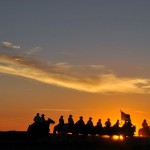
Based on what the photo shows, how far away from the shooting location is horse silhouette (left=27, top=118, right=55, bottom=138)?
55938 mm

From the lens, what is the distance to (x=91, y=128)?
6481 cm

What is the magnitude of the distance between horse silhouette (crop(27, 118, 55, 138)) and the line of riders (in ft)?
15.3

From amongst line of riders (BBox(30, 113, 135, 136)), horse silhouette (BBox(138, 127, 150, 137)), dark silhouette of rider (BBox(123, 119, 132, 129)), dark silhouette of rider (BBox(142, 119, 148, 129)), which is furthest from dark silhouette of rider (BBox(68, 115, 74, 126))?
horse silhouette (BBox(138, 127, 150, 137))

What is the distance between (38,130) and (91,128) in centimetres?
1060

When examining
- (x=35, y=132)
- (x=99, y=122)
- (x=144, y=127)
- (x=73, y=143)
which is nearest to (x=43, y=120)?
(x=35, y=132)

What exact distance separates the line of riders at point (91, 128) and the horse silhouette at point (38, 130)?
15.3 feet

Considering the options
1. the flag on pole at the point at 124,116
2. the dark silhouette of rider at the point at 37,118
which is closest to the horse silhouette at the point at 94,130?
the flag on pole at the point at 124,116

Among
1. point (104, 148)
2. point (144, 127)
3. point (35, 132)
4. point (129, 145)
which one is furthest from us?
point (144, 127)

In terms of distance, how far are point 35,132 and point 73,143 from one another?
533cm

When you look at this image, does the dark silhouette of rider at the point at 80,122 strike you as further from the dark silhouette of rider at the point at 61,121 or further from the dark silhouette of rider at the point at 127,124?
the dark silhouette of rider at the point at 127,124

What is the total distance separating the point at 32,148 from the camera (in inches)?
1807

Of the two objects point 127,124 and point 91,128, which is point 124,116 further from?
point 91,128

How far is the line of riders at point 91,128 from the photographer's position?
205ft

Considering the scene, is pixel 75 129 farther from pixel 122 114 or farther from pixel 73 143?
pixel 73 143
